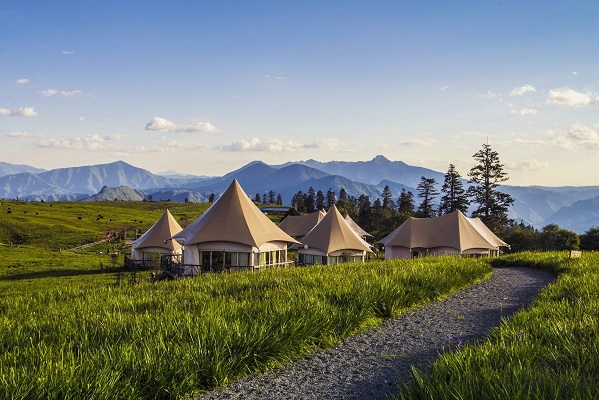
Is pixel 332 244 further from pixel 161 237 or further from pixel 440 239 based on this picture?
pixel 161 237

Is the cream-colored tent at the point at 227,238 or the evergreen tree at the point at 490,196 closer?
the cream-colored tent at the point at 227,238

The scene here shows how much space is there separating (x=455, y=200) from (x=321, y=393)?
7587 centimetres

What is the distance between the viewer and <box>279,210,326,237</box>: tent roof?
5608 cm

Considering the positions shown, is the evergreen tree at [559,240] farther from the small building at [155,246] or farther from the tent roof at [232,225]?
the small building at [155,246]

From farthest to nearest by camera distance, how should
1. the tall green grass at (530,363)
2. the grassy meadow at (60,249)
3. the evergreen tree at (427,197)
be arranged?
the evergreen tree at (427,197) < the grassy meadow at (60,249) < the tall green grass at (530,363)

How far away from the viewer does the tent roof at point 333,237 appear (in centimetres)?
3844

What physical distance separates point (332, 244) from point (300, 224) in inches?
738

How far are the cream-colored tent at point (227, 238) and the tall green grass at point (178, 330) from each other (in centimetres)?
1640

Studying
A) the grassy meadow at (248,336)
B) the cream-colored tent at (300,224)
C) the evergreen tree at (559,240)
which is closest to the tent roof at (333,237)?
the cream-colored tent at (300,224)

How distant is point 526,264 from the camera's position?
20.4m

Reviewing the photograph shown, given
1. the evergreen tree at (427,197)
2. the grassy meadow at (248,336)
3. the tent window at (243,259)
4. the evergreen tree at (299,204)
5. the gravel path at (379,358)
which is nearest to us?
the grassy meadow at (248,336)

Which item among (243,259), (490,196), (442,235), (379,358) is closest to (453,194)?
(490,196)

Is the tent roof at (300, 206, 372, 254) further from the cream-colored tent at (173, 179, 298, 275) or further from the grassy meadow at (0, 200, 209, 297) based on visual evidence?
the grassy meadow at (0, 200, 209, 297)

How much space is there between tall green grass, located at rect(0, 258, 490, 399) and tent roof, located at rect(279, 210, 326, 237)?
43938mm
